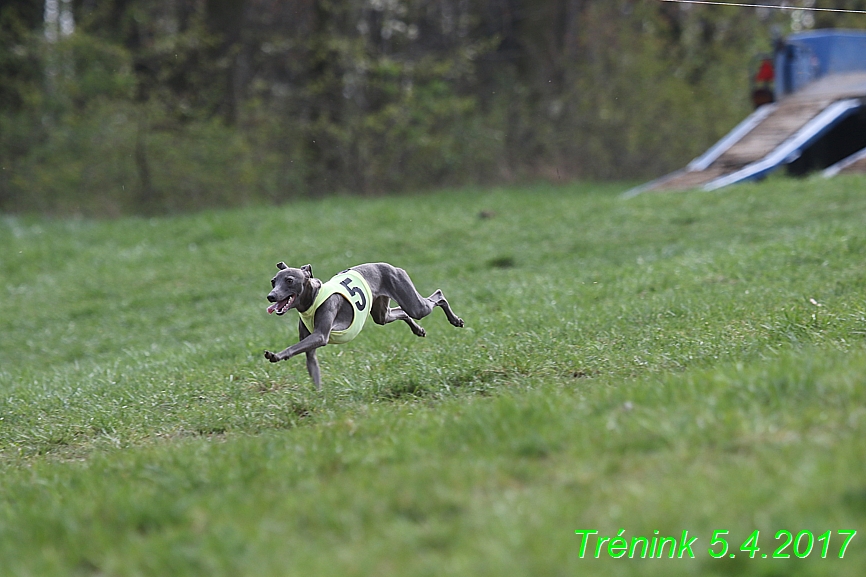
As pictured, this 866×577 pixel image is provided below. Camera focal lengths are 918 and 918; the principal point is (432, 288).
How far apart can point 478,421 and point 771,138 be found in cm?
1703

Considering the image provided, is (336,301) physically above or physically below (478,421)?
above

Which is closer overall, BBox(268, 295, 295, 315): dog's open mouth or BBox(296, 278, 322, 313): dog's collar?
BBox(268, 295, 295, 315): dog's open mouth

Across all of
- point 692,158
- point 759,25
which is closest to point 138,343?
point 692,158

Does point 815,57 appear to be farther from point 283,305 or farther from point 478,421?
point 478,421

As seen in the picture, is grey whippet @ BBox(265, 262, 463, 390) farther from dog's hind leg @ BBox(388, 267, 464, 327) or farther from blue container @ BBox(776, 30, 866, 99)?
blue container @ BBox(776, 30, 866, 99)

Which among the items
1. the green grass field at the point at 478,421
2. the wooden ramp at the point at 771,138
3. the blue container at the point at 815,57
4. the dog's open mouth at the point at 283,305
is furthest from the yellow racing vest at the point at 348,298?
the blue container at the point at 815,57

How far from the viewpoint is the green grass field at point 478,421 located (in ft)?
11.1

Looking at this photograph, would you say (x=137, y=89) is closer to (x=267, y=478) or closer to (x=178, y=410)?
(x=178, y=410)

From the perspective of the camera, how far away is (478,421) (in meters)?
4.64

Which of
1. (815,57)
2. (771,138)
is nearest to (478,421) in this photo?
(771,138)

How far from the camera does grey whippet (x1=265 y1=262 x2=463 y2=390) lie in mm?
5621

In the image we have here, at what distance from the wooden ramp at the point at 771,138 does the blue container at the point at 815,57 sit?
654 mm

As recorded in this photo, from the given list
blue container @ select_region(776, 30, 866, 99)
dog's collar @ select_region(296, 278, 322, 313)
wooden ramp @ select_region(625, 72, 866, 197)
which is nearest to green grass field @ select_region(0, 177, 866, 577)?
dog's collar @ select_region(296, 278, 322, 313)

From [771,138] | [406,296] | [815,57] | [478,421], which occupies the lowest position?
[478,421]
